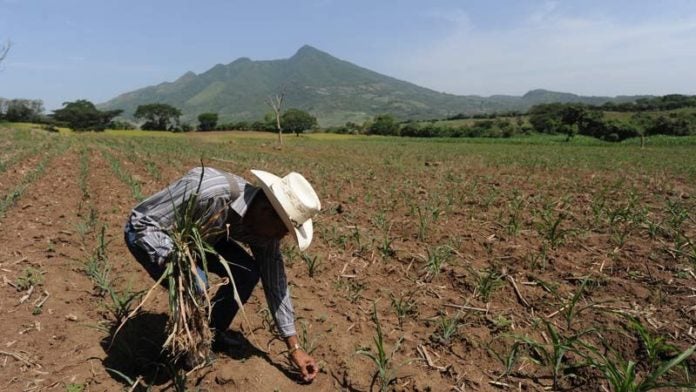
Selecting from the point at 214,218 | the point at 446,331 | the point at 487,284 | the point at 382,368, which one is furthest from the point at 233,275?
the point at 487,284

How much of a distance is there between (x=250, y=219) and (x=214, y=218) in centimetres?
26

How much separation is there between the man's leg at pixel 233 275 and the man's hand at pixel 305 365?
60 centimetres

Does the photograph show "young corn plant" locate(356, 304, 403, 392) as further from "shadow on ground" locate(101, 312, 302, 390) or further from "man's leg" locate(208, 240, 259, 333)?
"man's leg" locate(208, 240, 259, 333)

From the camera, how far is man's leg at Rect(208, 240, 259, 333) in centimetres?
302

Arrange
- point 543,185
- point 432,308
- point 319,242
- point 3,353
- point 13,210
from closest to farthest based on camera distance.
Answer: point 3,353
point 432,308
point 319,242
point 13,210
point 543,185

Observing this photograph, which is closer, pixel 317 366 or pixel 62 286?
pixel 317 366

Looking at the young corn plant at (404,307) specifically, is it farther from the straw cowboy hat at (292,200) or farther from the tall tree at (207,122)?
the tall tree at (207,122)

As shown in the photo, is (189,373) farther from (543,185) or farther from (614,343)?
(543,185)

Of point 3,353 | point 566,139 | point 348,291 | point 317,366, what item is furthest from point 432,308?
point 566,139

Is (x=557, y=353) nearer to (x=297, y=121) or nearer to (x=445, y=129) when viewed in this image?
(x=445, y=129)

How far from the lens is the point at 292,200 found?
2.37 meters

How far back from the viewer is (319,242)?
5637 mm

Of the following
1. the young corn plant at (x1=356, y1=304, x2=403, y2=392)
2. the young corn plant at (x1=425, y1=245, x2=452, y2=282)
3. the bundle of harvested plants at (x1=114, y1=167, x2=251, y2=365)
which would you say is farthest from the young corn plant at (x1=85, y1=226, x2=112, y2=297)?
the young corn plant at (x1=425, y1=245, x2=452, y2=282)

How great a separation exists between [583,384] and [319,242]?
11.7ft
